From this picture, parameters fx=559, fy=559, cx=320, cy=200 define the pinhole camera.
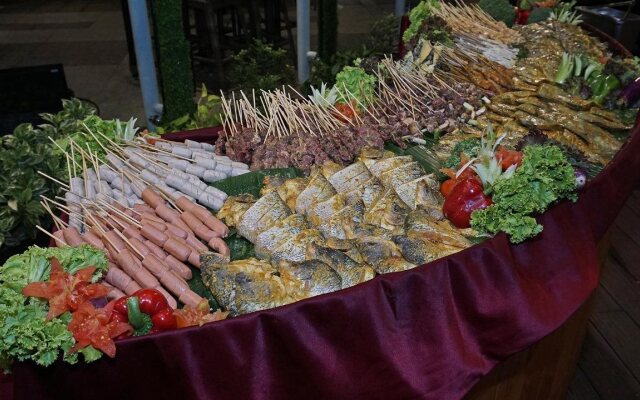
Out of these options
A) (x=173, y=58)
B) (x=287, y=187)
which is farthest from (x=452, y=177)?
(x=173, y=58)

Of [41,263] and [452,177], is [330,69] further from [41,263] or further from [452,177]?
[41,263]

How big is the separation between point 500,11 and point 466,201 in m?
4.51

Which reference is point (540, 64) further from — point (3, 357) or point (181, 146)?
point (3, 357)

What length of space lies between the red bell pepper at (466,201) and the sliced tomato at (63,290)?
1.78 meters

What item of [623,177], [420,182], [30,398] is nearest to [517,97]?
[623,177]

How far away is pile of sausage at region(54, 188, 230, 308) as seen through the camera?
2615 mm

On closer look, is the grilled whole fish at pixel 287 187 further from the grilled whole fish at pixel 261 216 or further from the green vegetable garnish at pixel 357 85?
the green vegetable garnish at pixel 357 85

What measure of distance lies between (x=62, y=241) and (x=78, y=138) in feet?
3.60

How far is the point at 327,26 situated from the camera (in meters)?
7.80

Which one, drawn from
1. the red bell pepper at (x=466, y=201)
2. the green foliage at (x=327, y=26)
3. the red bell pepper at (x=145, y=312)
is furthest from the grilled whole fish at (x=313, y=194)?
the green foliage at (x=327, y=26)

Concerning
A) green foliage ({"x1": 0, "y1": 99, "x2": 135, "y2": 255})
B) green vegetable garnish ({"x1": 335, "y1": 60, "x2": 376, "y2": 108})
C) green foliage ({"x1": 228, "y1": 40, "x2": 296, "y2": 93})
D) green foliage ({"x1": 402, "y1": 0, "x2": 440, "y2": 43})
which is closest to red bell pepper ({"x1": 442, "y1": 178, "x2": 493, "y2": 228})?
green vegetable garnish ({"x1": 335, "y1": 60, "x2": 376, "y2": 108})

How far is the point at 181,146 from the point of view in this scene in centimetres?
378

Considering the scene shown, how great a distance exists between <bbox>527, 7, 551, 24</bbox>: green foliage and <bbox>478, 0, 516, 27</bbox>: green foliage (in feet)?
0.65

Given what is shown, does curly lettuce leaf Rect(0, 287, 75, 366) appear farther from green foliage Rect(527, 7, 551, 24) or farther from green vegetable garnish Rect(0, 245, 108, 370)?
green foliage Rect(527, 7, 551, 24)
